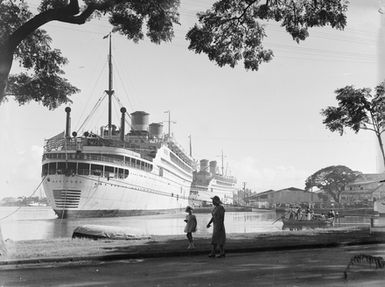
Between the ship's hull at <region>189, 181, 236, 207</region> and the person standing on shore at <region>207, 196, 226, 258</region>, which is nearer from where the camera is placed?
the person standing on shore at <region>207, 196, 226, 258</region>

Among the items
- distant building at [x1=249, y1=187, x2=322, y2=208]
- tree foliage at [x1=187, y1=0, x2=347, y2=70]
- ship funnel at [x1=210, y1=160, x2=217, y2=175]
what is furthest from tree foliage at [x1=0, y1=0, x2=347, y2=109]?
ship funnel at [x1=210, y1=160, x2=217, y2=175]

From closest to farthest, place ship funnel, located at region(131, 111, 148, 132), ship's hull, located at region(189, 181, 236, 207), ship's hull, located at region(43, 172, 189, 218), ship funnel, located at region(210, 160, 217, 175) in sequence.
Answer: ship's hull, located at region(43, 172, 189, 218), ship funnel, located at region(131, 111, 148, 132), ship's hull, located at region(189, 181, 236, 207), ship funnel, located at region(210, 160, 217, 175)

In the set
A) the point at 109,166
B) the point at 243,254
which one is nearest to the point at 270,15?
the point at 243,254

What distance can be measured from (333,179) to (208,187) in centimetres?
3359

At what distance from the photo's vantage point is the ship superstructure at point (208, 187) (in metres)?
108

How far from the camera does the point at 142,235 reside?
52.8ft

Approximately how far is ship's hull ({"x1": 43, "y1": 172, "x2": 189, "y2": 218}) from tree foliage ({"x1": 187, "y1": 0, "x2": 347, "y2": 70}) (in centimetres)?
4465

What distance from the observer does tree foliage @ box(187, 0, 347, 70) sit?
36.7 ft

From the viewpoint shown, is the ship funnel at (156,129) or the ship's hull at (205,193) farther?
the ship's hull at (205,193)

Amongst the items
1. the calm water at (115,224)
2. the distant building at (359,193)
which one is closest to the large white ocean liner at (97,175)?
the calm water at (115,224)

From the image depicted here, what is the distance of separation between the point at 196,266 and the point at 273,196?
366ft

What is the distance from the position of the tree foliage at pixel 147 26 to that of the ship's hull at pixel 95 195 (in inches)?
1678

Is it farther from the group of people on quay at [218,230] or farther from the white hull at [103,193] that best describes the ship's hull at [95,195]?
the group of people on quay at [218,230]

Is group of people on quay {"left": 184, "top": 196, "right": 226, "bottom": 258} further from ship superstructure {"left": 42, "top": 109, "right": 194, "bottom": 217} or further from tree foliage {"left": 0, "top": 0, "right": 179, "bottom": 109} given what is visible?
ship superstructure {"left": 42, "top": 109, "right": 194, "bottom": 217}
